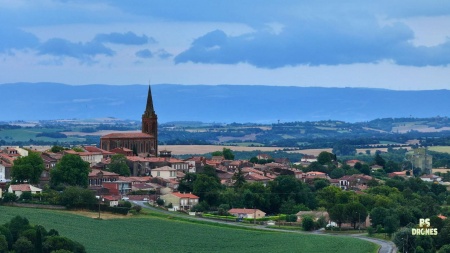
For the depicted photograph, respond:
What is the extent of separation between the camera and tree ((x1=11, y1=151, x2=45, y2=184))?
92.4m

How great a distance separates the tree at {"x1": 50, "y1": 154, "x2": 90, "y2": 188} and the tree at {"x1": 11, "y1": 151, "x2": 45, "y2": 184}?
1134mm

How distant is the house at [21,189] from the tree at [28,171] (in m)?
3.50

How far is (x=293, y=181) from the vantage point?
10012 centimetres

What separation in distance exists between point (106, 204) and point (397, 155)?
11451cm

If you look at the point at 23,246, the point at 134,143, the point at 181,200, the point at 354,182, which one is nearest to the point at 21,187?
the point at 181,200

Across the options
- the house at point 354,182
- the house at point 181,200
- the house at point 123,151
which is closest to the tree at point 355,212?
the house at point 181,200

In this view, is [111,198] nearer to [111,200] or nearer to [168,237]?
[111,200]

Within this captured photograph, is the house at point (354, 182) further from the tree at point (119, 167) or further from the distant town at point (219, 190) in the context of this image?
the tree at point (119, 167)

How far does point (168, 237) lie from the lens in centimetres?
7319

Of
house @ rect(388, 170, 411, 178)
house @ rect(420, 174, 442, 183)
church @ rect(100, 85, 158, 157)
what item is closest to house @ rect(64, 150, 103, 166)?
church @ rect(100, 85, 158, 157)

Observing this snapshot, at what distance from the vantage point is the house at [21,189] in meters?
87.0

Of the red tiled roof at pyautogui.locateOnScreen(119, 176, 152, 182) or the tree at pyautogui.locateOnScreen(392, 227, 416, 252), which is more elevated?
the red tiled roof at pyautogui.locateOnScreen(119, 176, 152, 182)

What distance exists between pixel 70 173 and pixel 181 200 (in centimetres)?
869

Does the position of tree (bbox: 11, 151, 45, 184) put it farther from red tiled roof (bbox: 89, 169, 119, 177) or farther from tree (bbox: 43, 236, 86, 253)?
tree (bbox: 43, 236, 86, 253)
